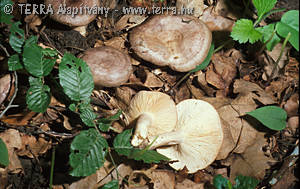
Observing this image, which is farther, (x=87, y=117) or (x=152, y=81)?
(x=152, y=81)

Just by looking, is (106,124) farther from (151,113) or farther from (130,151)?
(151,113)

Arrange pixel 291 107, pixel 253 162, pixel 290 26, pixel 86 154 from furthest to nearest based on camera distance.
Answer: pixel 291 107
pixel 253 162
pixel 290 26
pixel 86 154

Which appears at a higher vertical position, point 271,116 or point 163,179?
point 271,116

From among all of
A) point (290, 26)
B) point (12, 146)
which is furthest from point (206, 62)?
point (12, 146)

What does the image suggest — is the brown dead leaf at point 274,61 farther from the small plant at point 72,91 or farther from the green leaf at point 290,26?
the small plant at point 72,91

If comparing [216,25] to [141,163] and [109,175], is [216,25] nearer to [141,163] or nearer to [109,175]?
[141,163]

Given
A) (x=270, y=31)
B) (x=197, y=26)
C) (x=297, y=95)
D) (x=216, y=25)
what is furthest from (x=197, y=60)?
(x=297, y=95)
